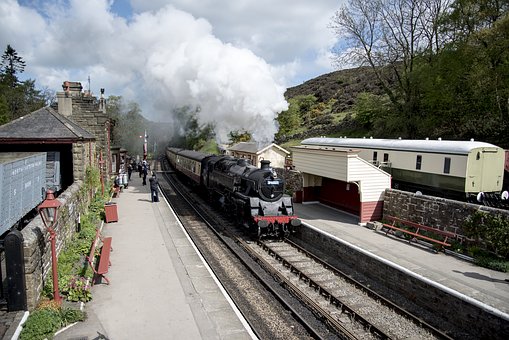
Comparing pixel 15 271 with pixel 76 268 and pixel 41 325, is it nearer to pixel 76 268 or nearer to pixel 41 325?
pixel 41 325

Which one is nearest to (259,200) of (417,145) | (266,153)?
(417,145)

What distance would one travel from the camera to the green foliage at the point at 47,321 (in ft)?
18.7

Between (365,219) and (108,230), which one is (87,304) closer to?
(108,230)

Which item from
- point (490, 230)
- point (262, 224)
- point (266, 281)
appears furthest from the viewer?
point (262, 224)

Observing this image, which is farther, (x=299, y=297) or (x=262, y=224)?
(x=262, y=224)

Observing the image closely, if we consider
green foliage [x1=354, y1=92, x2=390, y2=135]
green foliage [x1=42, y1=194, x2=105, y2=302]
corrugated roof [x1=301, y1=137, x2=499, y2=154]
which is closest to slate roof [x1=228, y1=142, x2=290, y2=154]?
corrugated roof [x1=301, y1=137, x2=499, y2=154]

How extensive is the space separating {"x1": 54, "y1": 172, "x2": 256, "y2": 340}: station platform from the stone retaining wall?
4.05 meters

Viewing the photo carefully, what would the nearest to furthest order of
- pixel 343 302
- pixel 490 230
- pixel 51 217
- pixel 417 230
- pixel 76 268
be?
pixel 51 217
pixel 343 302
pixel 76 268
pixel 490 230
pixel 417 230

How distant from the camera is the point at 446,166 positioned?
1500cm

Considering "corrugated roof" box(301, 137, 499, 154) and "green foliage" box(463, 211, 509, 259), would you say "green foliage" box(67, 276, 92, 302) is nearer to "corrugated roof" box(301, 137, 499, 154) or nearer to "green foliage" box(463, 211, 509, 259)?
"green foliage" box(463, 211, 509, 259)

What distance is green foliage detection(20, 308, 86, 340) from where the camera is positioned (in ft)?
18.7

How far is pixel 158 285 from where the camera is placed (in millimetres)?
8508

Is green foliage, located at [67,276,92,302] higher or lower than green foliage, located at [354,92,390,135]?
lower

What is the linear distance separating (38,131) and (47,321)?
860cm
